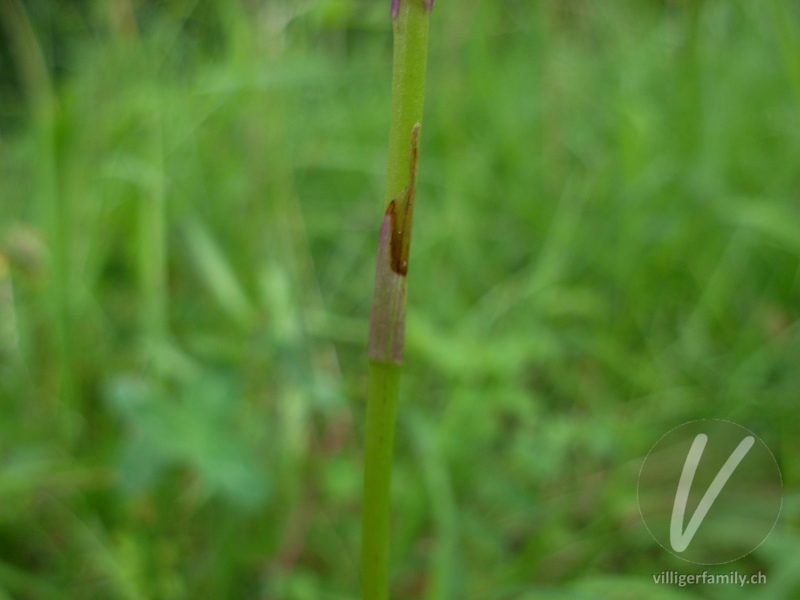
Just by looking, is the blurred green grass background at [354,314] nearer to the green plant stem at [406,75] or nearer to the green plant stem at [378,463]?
the green plant stem at [378,463]

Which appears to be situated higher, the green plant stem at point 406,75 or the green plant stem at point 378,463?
the green plant stem at point 406,75

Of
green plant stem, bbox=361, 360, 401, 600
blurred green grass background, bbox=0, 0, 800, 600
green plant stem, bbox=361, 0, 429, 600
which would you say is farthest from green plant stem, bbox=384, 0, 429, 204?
blurred green grass background, bbox=0, 0, 800, 600

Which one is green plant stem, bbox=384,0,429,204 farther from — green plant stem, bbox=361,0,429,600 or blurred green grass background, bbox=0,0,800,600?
blurred green grass background, bbox=0,0,800,600

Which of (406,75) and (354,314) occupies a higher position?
(406,75)

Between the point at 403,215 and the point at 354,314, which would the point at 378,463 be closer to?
the point at 403,215

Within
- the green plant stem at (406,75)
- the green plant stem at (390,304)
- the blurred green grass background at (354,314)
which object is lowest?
the blurred green grass background at (354,314)

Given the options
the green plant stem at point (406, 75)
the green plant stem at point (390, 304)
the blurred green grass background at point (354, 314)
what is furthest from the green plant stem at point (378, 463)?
the blurred green grass background at point (354, 314)

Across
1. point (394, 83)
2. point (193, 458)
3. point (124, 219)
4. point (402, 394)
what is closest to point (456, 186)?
point (402, 394)

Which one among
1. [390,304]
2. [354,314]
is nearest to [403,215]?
[390,304]
